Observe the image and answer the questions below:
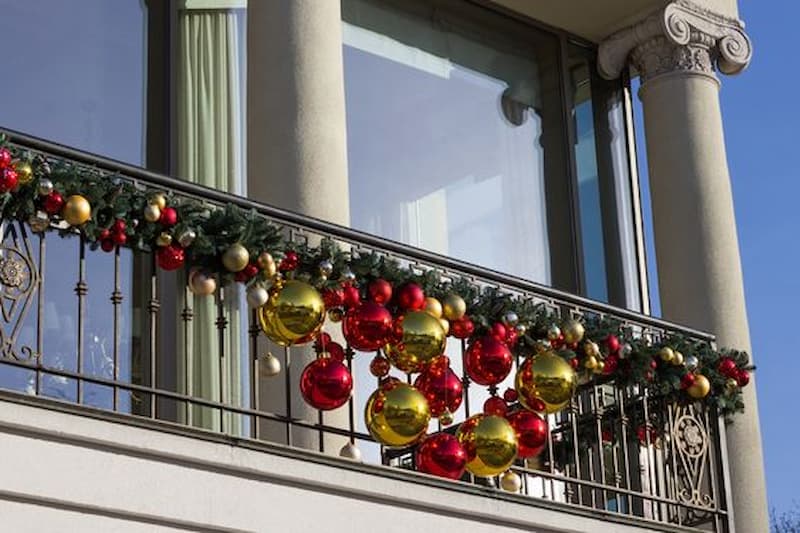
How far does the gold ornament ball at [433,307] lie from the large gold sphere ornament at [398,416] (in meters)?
0.68

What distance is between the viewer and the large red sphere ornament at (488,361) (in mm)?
10852

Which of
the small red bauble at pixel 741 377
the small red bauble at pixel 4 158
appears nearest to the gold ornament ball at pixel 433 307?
the small red bauble at pixel 741 377

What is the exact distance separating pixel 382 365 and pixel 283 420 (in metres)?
1.09

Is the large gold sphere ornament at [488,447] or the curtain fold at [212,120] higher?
the curtain fold at [212,120]

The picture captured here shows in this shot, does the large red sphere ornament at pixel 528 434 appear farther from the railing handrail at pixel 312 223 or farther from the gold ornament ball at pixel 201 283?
the gold ornament ball at pixel 201 283

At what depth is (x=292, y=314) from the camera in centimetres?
981

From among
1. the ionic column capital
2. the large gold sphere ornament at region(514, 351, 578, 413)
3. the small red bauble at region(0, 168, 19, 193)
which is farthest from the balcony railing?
the ionic column capital

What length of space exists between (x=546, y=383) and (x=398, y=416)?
1272 mm

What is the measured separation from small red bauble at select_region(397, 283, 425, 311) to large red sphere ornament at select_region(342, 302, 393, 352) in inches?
13.8

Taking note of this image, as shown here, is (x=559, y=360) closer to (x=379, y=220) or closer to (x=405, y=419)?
(x=405, y=419)

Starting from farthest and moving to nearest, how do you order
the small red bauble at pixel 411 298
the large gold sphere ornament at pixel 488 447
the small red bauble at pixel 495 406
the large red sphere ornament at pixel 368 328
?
1. the small red bauble at pixel 495 406
2. the small red bauble at pixel 411 298
3. the large gold sphere ornament at pixel 488 447
4. the large red sphere ornament at pixel 368 328

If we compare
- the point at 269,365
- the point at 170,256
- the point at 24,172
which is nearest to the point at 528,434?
the point at 269,365

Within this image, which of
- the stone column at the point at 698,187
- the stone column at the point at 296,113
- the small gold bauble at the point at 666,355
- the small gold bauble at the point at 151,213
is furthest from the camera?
the stone column at the point at 698,187

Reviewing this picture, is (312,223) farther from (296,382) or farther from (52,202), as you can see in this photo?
(52,202)
